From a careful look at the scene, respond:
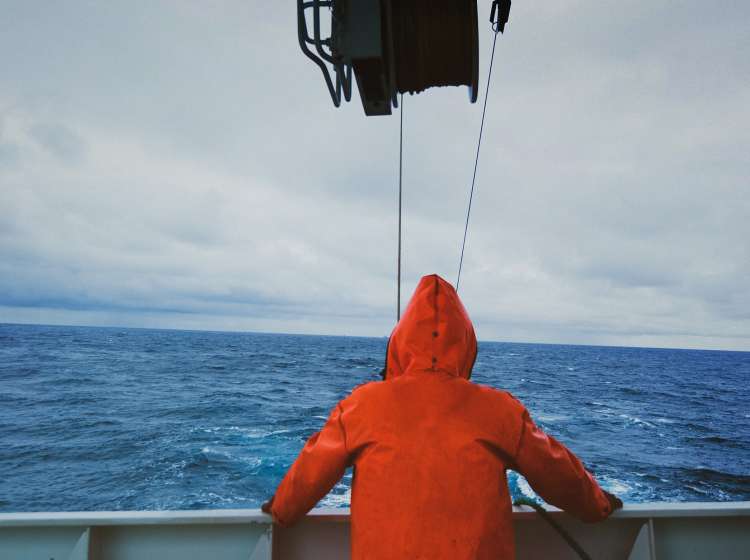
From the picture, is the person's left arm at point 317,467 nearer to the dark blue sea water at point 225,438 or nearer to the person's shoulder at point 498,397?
the person's shoulder at point 498,397

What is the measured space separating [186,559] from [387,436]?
1.31 metres

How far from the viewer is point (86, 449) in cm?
1246

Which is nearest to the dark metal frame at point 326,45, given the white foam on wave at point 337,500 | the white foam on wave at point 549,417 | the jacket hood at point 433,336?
the jacket hood at point 433,336

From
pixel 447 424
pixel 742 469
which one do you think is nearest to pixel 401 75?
pixel 447 424

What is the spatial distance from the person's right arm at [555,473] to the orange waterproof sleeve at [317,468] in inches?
22.8

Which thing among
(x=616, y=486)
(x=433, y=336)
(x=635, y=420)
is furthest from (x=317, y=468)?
(x=635, y=420)

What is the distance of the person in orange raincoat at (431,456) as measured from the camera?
50.9 inches

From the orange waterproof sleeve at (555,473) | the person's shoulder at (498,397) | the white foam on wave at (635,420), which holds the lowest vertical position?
the white foam on wave at (635,420)

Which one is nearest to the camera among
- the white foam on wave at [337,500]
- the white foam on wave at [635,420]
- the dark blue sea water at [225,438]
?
the white foam on wave at [337,500]

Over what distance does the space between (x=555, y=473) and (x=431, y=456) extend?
1.61 feet

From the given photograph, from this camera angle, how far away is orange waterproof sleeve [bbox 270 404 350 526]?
56.2 inches

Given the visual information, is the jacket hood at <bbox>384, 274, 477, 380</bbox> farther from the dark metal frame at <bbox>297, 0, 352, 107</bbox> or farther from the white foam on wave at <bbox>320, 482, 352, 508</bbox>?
the white foam on wave at <bbox>320, 482, 352, 508</bbox>

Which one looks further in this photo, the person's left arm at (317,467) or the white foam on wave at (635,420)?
the white foam on wave at (635,420)

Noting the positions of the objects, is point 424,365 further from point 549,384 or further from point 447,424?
point 549,384
